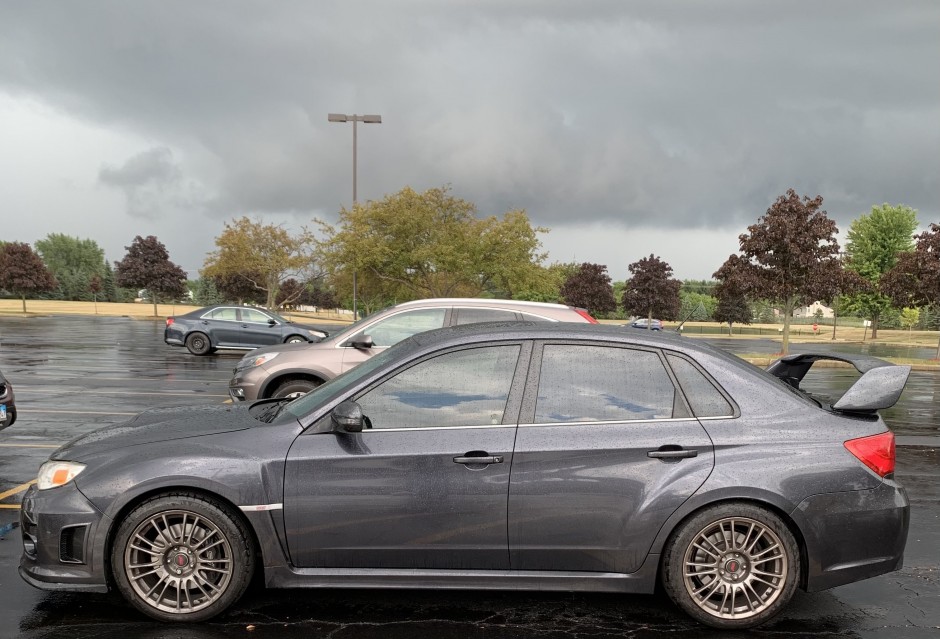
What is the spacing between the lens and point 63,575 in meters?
3.60

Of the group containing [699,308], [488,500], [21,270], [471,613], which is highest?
Result: [21,270]

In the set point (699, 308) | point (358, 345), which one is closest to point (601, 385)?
point (358, 345)

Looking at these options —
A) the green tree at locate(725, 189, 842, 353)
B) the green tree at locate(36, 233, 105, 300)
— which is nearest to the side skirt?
the green tree at locate(725, 189, 842, 353)

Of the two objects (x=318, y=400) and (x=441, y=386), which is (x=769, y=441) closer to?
(x=441, y=386)

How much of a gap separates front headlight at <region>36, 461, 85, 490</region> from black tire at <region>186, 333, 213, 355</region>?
60.2ft

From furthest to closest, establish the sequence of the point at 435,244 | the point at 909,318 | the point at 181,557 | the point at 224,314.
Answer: the point at 909,318
the point at 435,244
the point at 224,314
the point at 181,557

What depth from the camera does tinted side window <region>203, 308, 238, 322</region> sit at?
2139 cm

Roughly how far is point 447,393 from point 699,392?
138 cm

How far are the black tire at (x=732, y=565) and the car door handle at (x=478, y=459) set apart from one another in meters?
1.04

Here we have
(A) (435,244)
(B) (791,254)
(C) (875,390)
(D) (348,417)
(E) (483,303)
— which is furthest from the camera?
(A) (435,244)

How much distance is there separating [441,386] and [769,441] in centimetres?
178

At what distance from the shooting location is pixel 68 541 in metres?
3.60

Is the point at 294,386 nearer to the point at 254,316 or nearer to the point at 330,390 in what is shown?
the point at 330,390

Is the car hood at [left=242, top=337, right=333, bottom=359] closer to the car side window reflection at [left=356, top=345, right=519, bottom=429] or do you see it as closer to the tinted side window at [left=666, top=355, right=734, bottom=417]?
the car side window reflection at [left=356, top=345, right=519, bottom=429]
